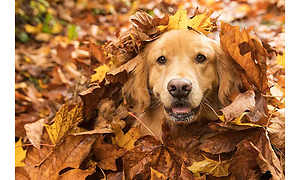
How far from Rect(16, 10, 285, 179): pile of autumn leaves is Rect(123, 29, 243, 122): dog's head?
0.10 meters

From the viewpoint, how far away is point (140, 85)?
6.66 ft

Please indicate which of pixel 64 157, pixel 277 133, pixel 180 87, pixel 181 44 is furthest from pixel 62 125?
pixel 277 133

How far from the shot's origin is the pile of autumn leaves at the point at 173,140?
5.16 ft

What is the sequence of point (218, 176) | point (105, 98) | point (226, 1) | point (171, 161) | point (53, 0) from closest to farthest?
point (218, 176)
point (171, 161)
point (105, 98)
point (226, 1)
point (53, 0)

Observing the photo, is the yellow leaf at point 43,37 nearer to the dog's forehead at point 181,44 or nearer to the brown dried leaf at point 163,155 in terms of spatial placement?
the dog's forehead at point 181,44

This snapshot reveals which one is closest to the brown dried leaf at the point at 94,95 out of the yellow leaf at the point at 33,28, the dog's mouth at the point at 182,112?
the dog's mouth at the point at 182,112

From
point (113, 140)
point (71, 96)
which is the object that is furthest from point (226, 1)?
point (113, 140)

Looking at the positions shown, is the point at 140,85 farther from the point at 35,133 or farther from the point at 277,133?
the point at 277,133

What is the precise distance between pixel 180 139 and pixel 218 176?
0.91ft

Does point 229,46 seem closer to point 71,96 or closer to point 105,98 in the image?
point 105,98

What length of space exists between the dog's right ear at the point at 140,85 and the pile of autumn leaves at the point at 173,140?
0.07 metres

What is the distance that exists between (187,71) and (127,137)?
1.71ft

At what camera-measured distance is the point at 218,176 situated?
62.8 inches

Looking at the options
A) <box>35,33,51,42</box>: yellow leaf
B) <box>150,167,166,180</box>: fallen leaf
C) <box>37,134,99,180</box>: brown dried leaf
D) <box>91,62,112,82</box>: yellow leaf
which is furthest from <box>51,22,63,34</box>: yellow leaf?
<box>150,167,166,180</box>: fallen leaf
